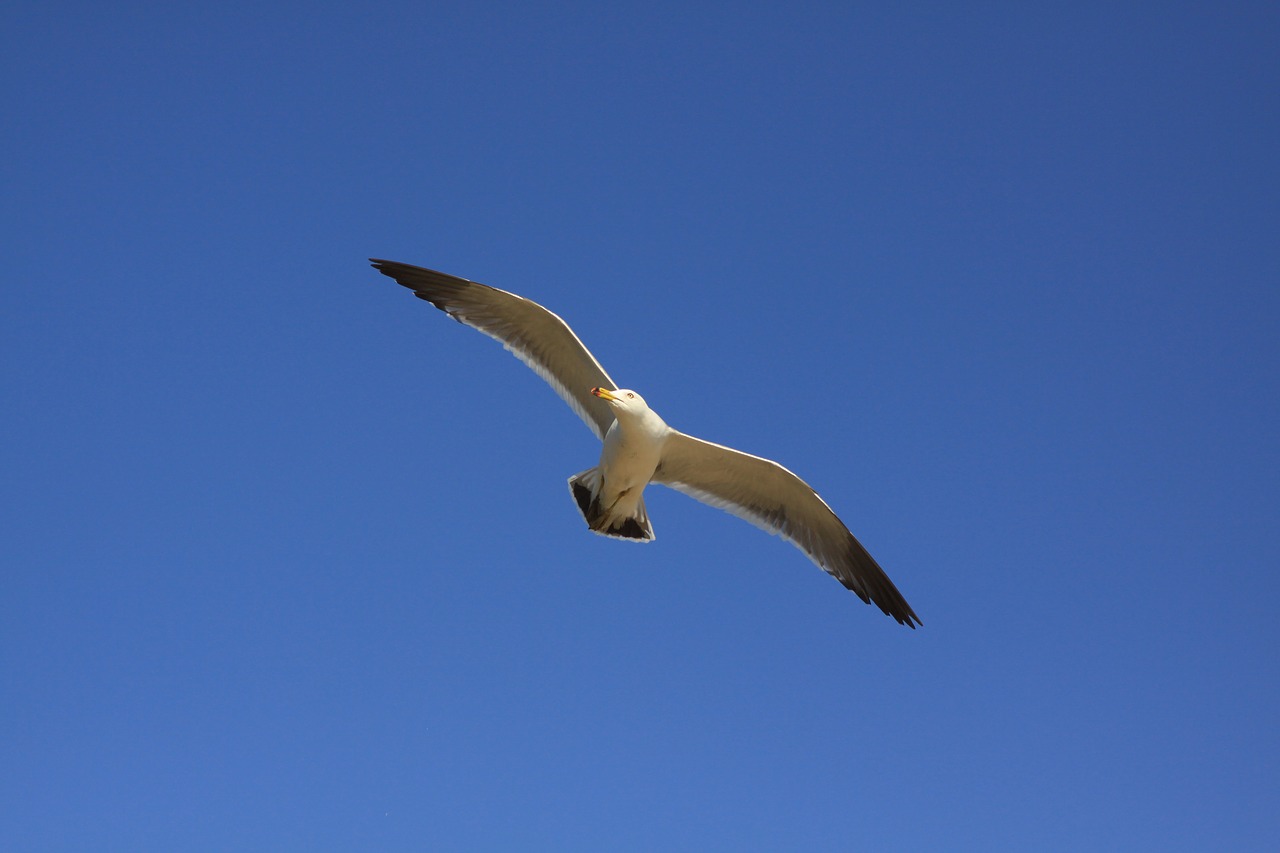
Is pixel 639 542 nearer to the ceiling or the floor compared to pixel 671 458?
nearer to the floor

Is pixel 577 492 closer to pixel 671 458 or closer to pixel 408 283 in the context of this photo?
pixel 671 458

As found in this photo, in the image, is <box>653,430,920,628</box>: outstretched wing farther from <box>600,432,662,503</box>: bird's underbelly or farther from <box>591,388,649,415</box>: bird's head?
<box>591,388,649,415</box>: bird's head

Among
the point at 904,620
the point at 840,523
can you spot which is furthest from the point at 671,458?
the point at 904,620

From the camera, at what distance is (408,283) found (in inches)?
479

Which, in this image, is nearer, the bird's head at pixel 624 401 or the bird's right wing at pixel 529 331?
the bird's head at pixel 624 401

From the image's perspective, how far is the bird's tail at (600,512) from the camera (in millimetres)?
11898

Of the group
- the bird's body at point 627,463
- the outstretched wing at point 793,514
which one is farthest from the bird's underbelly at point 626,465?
the outstretched wing at point 793,514

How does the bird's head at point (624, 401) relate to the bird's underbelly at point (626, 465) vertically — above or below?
above

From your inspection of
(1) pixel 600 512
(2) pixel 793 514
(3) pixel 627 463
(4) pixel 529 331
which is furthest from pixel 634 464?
(2) pixel 793 514

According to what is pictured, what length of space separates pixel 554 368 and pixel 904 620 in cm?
422

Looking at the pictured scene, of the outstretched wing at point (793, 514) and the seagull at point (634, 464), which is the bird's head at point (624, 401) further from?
the outstretched wing at point (793, 514)

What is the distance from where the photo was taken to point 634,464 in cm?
1158

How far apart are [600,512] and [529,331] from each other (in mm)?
1827

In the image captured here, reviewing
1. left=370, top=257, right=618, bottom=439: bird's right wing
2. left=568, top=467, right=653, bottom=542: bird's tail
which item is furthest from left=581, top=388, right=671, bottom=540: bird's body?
left=370, top=257, right=618, bottom=439: bird's right wing
